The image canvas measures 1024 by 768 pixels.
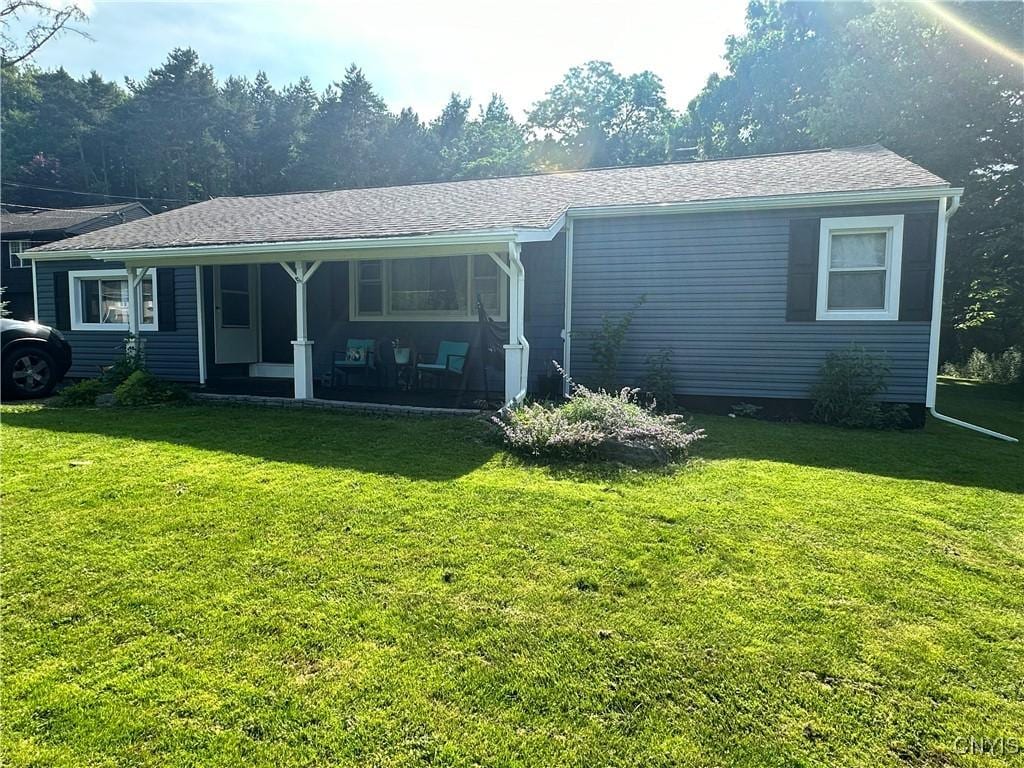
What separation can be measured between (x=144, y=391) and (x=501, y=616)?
7464mm

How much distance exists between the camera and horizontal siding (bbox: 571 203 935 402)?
304 inches

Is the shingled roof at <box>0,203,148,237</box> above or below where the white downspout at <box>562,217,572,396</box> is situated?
above

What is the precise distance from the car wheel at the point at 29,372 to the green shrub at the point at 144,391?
1353 mm

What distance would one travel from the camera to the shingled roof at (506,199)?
25.6 feet

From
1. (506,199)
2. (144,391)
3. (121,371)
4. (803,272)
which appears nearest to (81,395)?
(121,371)

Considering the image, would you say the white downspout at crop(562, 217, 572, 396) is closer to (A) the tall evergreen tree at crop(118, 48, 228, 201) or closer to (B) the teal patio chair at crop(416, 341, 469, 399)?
(B) the teal patio chair at crop(416, 341, 469, 399)

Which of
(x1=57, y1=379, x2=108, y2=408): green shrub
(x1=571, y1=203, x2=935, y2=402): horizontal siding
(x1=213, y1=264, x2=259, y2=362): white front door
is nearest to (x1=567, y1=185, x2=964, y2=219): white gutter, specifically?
(x1=571, y1=203, x2=935, y2=402): horizontal siding

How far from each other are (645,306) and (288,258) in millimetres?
5000

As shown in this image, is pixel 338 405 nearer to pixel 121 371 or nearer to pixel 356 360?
pixel 356 360

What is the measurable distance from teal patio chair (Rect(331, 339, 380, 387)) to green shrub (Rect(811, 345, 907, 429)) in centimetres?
675

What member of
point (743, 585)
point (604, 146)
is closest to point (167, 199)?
point (604, 146)

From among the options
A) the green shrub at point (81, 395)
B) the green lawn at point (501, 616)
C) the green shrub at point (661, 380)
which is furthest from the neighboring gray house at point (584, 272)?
the green lawn at point (501, 616)

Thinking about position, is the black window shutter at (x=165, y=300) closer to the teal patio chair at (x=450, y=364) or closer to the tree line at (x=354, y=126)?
the teal patio chair at (x=450, y=364)

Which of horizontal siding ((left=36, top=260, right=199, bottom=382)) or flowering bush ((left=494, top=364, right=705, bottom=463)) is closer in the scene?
flowering bush ((left=494, top=364, right=705, bottom=463))
